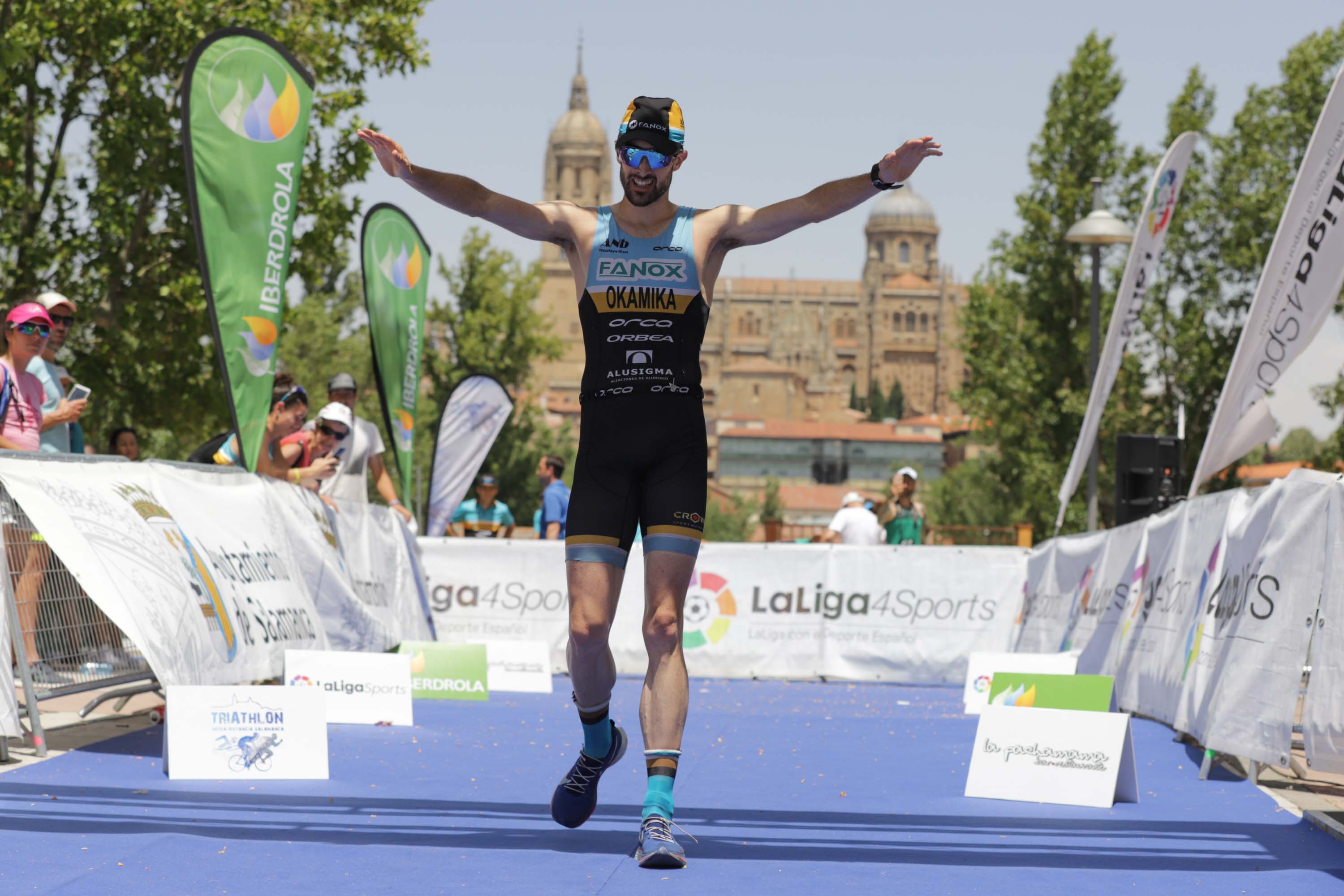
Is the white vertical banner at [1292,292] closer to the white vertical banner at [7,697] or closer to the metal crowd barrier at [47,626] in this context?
the metal crowd barrier at [47,626]

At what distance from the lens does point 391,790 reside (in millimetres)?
6078

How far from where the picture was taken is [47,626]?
705 cm

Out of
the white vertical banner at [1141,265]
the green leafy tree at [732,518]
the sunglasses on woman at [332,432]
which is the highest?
the white vertical banner at [1141,265]

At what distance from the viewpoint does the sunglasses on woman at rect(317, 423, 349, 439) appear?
1195cm

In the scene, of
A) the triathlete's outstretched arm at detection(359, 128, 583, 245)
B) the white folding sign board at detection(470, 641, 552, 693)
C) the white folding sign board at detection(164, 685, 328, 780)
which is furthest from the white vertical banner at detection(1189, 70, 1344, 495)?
the white folding sign board at detection(470, 641, 552, 693)

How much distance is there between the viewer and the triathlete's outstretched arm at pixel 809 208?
4.68 meters

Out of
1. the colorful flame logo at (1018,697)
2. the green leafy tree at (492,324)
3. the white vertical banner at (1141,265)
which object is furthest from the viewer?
the green leafy tree at (492,324)

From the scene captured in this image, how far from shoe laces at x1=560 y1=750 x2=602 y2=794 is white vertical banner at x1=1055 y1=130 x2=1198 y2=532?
407 inches

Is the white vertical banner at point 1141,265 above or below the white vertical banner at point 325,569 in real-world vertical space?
above

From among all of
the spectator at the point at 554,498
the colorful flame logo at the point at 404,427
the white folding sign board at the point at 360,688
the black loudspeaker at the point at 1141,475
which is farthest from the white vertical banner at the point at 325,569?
the black loudspeaker at the point at 1141,475

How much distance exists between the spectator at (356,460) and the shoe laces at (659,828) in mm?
7795

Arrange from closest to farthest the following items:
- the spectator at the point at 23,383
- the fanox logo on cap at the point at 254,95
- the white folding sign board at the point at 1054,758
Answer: the white folding sign board at the point at 1054,758
the spectator at the point at 23,383
the fanox logo on cap at the point at 254,95

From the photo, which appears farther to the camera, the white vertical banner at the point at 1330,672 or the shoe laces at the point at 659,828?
the white vertical banner at the point at 1330,672

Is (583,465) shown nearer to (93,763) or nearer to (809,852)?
(809,852)
